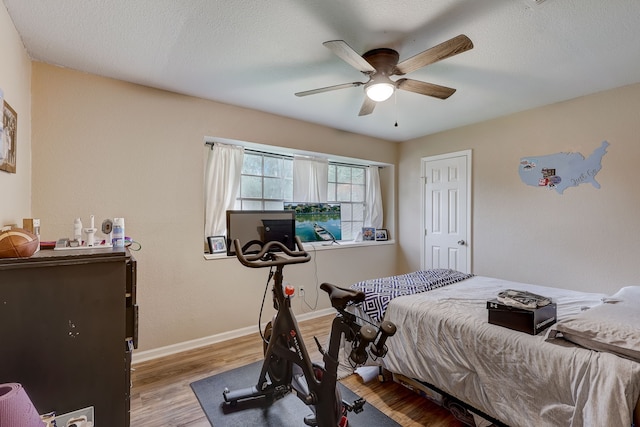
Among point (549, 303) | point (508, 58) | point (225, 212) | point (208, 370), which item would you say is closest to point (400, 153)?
point (508, 58)

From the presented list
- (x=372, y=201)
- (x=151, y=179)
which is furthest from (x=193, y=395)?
(x=372, y=201)

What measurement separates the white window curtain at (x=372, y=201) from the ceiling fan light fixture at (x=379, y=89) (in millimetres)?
2590

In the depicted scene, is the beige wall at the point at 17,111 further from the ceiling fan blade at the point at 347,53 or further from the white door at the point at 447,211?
the white door at the point at 447,211

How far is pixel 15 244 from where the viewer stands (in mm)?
1199

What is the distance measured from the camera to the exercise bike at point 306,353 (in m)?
1.56

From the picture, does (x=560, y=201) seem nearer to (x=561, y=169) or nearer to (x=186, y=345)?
(x=561, y=169)

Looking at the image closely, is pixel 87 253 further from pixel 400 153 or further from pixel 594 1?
pixel 400 153

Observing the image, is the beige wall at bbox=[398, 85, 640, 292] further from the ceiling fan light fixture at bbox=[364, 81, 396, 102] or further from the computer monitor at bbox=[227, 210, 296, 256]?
the computer monitor at bbox=[227, 210, 296, 256]

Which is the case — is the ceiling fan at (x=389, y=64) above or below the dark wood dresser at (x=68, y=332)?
above

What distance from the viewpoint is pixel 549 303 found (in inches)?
67.5

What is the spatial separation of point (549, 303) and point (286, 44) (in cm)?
228

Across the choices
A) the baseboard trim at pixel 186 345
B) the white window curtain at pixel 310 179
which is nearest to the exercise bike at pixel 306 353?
the baseboard trim at pixel 186 345

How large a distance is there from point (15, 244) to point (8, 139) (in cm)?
94

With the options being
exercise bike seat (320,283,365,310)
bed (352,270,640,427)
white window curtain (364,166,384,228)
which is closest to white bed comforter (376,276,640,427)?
bed (352,270,640,427)
